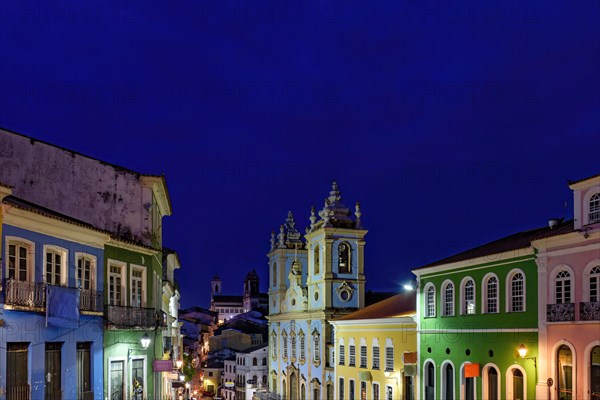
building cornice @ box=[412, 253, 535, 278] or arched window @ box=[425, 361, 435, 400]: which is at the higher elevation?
building cornice @ box=[412, 253, 535, 278]

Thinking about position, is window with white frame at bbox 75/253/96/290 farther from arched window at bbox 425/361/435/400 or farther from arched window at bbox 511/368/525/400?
arched window at bbox 425/361/435/400

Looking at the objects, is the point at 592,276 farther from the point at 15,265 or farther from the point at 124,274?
the point at 15,265

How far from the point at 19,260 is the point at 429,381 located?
20.7m

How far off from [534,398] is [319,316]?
30.1 meters

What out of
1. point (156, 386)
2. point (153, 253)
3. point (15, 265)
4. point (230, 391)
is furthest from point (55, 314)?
point (230, 391)

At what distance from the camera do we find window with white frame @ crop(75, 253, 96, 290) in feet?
67.7

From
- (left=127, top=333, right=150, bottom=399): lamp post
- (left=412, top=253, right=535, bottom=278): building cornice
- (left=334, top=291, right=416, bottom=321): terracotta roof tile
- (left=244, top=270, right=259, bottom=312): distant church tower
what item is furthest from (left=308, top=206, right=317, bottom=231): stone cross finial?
(left=244, top=270, right=259, bottom=312): distant church tower

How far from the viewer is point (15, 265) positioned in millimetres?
17500

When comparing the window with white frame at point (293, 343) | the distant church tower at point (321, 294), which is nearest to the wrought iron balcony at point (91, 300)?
the distant church tower at point (321, 294)

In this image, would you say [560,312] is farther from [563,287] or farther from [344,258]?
[344,258]

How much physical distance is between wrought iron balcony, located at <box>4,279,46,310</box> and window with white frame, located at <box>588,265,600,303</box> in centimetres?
1584

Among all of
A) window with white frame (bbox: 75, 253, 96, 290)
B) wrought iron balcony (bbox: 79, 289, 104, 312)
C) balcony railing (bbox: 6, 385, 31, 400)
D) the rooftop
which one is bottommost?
balcony railing (bbox: 6, 385, 31, 400)

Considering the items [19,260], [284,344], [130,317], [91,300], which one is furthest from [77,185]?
[284,344]

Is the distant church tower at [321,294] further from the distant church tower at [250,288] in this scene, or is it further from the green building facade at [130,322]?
the distant church tower at [250,288]
